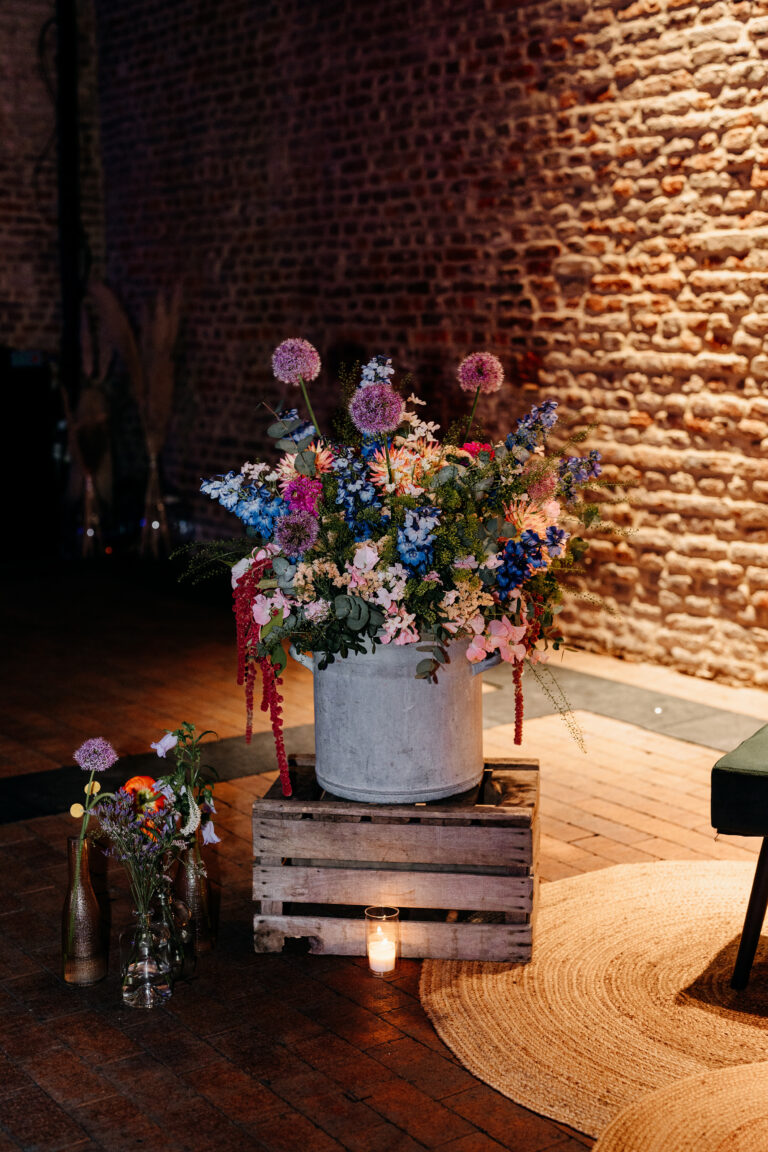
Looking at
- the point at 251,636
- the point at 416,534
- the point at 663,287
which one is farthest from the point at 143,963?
the point at 663,287

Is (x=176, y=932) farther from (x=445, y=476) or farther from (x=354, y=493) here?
(x=445, y=476)

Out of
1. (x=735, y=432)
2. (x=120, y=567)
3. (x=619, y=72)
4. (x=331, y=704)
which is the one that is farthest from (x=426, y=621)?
(x=120, y=567)

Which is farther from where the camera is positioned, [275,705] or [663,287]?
[663,287]

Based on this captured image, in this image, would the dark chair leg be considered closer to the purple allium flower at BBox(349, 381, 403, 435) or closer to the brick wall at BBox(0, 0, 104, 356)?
the purple allium flower at BBox(349, 381, 403, 435)

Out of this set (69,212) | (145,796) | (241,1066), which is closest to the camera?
(241,1066)

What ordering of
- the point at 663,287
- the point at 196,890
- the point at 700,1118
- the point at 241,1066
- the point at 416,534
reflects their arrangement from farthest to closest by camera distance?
the point at 663,287, the point at 196,890, the point at 416,534, the point at 241,1066, the point at 700,1118

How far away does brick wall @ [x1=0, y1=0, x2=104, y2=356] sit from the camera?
10.1m

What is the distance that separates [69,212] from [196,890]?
8.12m

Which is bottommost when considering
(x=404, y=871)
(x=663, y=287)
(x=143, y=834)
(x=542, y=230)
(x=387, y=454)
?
(x=404, y=871)

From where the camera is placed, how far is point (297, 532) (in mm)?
2926

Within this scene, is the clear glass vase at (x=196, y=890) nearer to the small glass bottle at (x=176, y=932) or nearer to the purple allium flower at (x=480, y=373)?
the small glass bottle at (x=176, y=932)

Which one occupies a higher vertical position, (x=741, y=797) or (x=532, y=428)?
(x=532, y=428)

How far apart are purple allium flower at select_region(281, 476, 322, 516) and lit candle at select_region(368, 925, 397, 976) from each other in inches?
37.6

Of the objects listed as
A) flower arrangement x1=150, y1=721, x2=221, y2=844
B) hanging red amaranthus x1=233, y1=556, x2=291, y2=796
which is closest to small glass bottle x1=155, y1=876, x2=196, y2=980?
flower arrangement x1=150, y1=721, x2=221, y2=844
